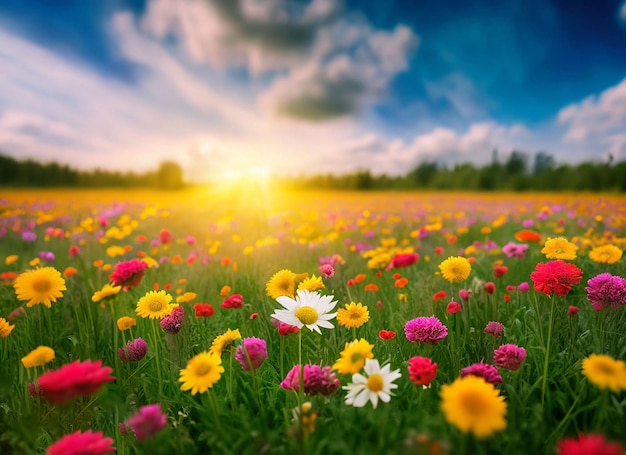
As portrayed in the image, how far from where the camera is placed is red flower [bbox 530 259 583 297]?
1.37 m

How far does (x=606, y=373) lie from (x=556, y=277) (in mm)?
610

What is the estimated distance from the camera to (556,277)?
1.38 m

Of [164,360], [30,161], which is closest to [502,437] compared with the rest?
[164,360]

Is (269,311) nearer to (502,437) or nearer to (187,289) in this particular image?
(187,289)

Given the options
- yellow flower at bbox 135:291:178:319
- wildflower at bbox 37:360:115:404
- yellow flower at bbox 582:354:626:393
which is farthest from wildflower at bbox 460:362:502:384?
yellow flower at bbox 135:291:178:319

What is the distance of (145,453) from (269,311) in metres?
1.15

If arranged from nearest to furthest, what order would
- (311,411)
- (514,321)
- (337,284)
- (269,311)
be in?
(311,411), (514,321), (269,311), (337,284)

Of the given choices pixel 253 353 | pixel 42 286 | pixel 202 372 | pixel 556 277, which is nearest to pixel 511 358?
pixel 556 277

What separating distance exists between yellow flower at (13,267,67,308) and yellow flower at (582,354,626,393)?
1715 millimetres

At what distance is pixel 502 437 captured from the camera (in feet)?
2.97

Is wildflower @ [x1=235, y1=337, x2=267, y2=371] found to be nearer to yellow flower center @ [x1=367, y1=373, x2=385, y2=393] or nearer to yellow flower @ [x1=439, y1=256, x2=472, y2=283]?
yellow flower center @ [x1=367, y1=373, x2=385, y2=393]

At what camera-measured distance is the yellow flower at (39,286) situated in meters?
1.41

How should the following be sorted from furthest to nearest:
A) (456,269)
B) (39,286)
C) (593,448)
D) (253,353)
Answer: (456,269), (39,286), (253,353), (593,448)

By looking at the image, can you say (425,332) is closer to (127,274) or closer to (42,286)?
(127,274)
